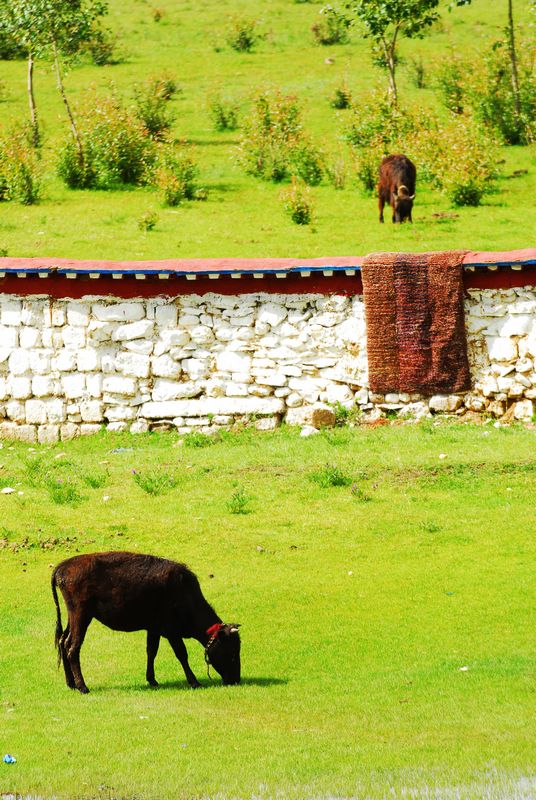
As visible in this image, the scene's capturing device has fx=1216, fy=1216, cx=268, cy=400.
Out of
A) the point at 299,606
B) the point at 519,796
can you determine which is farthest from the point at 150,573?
the point at 519,796

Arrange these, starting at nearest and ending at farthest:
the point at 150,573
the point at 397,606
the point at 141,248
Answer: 1. the point at 150,573
2. the point at 397,606
3. the point at 141,248

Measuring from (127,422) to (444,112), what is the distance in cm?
1739

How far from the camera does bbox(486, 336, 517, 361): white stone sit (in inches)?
736

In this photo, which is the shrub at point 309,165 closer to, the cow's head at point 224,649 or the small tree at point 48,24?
the small tree at point 48,24

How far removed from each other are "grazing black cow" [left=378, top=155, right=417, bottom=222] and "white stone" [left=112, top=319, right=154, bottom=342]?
7679 millimetres

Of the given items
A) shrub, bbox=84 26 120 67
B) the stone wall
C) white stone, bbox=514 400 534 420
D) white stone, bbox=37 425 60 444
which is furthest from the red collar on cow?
shrub, bbox=84 26 120 67

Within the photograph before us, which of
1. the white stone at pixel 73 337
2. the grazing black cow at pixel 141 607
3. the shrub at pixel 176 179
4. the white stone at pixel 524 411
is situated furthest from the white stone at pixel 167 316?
the grazing black cow at pixel 141 607

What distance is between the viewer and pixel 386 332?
62.7 ft

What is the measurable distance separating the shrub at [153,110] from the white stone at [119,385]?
13545 mm

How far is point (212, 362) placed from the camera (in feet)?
64.5

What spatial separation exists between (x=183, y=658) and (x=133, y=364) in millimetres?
10263

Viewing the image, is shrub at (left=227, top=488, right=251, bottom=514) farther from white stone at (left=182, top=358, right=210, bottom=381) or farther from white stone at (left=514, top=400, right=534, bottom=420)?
white stone at (left=514, top=400, right=534, bottom=420)

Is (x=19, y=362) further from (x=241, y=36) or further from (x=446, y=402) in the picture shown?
(x=241, y=36)

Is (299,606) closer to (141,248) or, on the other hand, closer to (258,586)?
(258,586)
